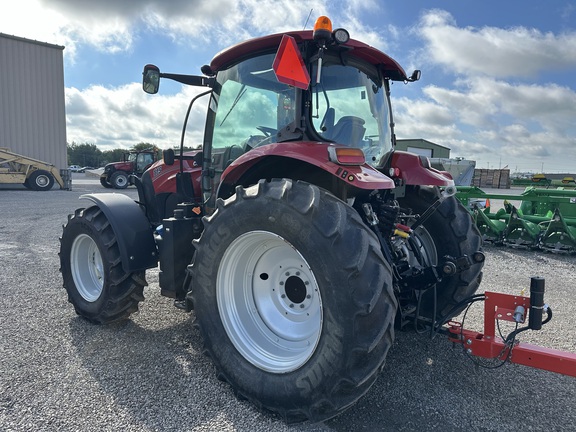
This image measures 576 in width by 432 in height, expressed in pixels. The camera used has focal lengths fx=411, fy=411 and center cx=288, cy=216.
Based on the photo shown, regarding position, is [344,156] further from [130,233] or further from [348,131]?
[130,233]

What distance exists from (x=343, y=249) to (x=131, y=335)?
2.23 m

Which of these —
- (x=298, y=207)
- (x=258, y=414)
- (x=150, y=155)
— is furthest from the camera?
(x=150, y=155)

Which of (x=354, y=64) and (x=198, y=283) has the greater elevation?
(x=354, y=64)

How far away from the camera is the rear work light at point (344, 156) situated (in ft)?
7.53

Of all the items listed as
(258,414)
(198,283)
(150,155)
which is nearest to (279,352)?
(258,414)

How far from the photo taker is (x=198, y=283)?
2656 millimetres

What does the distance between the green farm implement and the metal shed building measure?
2115 cm

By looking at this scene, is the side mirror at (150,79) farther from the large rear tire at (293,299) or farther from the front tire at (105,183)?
the front tire at (105,183)

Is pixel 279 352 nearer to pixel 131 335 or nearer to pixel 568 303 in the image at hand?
pixel 131 335

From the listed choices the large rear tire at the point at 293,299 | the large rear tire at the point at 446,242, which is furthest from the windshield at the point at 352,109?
the large rear tire at the point at 293,299

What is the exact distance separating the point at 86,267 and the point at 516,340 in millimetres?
3539

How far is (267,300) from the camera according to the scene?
273cm

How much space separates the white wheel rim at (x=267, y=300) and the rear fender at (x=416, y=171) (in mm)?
1293

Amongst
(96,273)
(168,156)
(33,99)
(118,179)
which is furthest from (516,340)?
(33,99)
